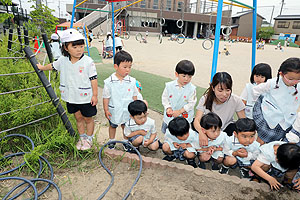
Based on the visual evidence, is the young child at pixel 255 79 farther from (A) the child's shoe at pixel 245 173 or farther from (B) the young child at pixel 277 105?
(A) the child's shoe at pixel 245 173

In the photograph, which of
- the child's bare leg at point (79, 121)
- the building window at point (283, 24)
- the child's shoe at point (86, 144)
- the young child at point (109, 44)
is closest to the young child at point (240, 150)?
the child's shoe at point (86, 144)

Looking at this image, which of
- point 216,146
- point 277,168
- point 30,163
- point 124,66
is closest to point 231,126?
point 216,146

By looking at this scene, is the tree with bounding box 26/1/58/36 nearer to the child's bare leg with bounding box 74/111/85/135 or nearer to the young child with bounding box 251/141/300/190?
the child's bare leg with bounding box 74/111/85/135

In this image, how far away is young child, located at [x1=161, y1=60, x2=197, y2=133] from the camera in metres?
2.45

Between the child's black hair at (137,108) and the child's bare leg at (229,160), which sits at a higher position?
the child's black hair at (137,108)

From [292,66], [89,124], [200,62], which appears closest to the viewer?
[292,66]

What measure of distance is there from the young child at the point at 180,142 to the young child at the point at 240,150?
37 centimetres

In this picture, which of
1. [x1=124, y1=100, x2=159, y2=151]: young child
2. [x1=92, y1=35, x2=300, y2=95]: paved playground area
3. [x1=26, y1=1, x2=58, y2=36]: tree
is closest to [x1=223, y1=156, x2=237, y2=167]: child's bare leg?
[x1=124, y1=100, x2=159, y2=151]: young child

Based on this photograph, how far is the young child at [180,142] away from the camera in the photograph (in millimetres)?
2189

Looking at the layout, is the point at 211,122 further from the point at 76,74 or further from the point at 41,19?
the point at 41,19

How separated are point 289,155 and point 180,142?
106 cm

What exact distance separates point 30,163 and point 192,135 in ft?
5.82

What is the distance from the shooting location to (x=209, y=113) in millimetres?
2215

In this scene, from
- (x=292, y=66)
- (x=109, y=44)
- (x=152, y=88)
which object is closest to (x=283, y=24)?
(x=109, y=44)
